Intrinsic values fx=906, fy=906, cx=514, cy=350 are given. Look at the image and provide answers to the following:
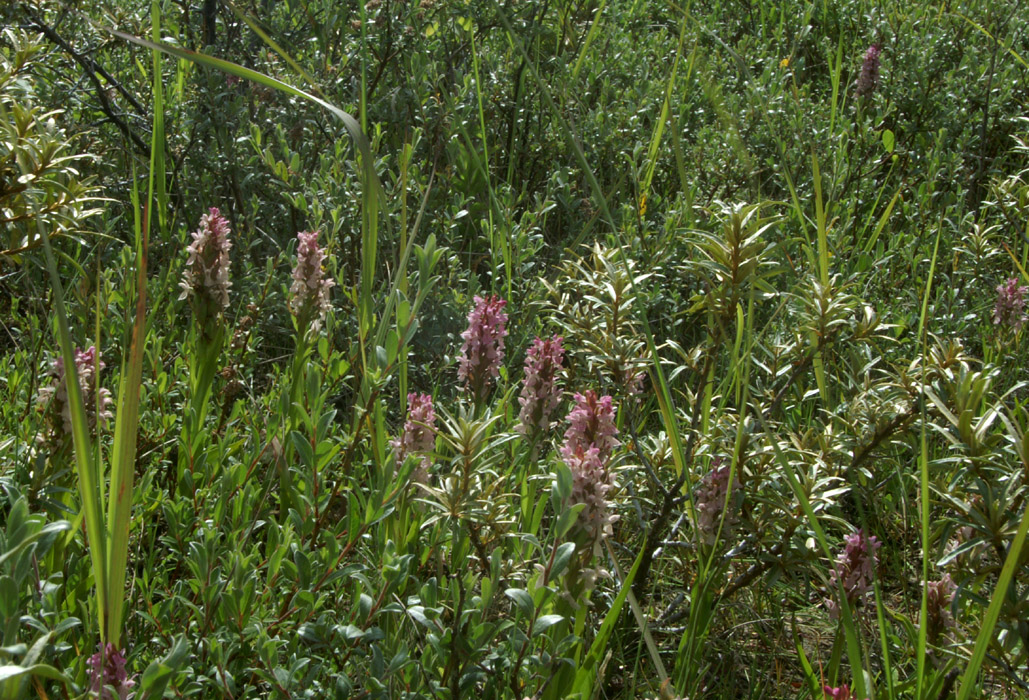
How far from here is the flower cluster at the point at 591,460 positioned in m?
1.32

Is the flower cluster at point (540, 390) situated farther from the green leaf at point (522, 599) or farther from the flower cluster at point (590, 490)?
the green leaf at point (522, 599)

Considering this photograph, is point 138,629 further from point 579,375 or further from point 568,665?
point 579,375

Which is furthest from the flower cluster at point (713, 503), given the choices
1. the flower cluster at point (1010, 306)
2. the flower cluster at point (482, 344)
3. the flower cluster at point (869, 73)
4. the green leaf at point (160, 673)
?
the flower cluster at point (869, 73)

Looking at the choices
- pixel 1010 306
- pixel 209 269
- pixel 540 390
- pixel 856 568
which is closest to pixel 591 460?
pixel 540 390

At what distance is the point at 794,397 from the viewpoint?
2.41m

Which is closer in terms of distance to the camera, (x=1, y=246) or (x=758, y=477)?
(x=758, y=477)

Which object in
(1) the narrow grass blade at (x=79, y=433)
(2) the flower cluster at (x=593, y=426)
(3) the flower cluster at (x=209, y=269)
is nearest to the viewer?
(1) the narrow grass blade at (x=79, y=433)

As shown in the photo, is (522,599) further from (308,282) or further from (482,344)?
(308,282)

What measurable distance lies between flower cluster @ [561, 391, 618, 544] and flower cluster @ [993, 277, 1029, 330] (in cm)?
165

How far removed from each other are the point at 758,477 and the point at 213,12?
9.04 feet

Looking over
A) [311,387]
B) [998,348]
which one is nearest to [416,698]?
[311,387]

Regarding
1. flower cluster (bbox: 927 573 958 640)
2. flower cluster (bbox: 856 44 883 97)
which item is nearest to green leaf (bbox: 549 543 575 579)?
flower cluster (bbox: 927 573 958 640)

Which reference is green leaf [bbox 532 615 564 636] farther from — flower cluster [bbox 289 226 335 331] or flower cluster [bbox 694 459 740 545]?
flower cluster [bbox 289 226 335 331]

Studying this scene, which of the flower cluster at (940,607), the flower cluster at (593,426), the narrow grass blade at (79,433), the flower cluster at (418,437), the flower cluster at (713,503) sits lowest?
the flower cluster at (940,607)
